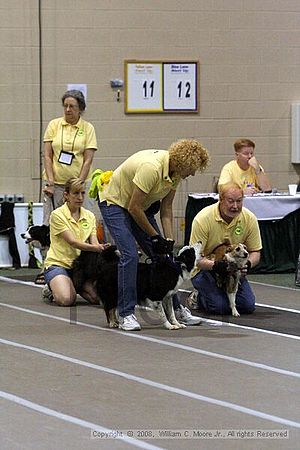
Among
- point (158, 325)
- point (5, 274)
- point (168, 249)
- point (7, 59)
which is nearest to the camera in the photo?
point (168, 249)

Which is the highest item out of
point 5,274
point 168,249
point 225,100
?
point 225,100

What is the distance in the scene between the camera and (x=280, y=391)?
5.48m

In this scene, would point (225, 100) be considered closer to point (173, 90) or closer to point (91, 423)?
point (173, 90)

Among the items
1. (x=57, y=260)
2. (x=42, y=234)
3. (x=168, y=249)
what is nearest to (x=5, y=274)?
(x=42, y=234)

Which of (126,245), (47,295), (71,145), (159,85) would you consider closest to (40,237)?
(47,295)

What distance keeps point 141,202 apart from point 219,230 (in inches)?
41.5

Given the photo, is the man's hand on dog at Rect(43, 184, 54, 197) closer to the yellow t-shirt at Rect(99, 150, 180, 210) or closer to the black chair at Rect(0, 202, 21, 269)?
the black chair at Rect(0, 202, 21, 269)

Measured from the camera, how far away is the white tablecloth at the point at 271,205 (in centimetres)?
1046

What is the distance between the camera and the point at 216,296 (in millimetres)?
7918

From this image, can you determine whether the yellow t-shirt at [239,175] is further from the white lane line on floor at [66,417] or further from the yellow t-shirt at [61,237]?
the white lane line on floor at [66,417]

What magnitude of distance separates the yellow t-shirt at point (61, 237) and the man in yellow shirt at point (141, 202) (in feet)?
3.65

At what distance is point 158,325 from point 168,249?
29.8 inches

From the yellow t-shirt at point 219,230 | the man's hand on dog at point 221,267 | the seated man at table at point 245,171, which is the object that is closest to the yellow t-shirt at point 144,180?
the yellow t-shirt at point 219,230

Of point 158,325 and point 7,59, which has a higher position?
point 7,59
